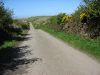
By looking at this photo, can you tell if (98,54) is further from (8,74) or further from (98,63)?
(8,74)

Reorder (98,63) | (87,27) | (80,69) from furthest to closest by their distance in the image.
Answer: (87,27) < (98,63) < (80,69)

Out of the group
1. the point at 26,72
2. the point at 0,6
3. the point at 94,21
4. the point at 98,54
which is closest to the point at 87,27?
the point at 94,21

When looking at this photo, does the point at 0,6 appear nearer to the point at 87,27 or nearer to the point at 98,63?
the point at 87,27

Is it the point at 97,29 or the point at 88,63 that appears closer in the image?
the point at 88,63

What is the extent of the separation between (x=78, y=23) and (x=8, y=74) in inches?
806

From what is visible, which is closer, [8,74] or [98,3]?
[8,74]

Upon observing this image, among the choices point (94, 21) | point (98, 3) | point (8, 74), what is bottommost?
point (8, 74)

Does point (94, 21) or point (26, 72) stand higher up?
point (94, 21)

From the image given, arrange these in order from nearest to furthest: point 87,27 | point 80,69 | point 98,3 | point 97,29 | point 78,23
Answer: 1. point 80,69
2. point 98,3
3. point 97,29
4. point 87,27
5. point 78,23

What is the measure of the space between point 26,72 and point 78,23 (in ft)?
66.6

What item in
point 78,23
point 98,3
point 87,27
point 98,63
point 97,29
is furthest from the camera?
point 78,23

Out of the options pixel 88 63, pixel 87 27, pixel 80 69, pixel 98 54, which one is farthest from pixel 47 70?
pixel 87 27

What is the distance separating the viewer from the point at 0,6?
2686 cm

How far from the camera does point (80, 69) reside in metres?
10.8
